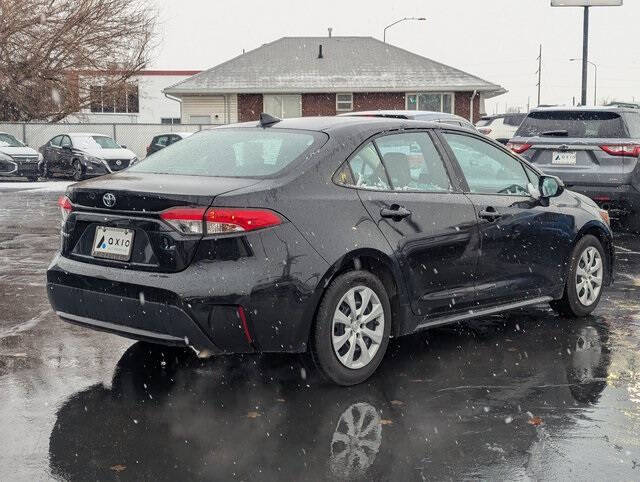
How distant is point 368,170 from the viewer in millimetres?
5770

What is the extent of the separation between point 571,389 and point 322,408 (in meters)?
1.50

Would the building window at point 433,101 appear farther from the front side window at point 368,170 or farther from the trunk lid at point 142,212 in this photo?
the trunk lid at point 142,212

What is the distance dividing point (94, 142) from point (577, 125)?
19.9 m

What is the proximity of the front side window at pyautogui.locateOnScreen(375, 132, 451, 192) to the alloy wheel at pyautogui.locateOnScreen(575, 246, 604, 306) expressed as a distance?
1.74 m

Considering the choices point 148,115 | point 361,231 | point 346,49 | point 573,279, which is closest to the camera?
point 361,231

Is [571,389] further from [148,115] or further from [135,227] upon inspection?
[148,115]

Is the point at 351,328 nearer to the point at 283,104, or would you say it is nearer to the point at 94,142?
the point at 94,142

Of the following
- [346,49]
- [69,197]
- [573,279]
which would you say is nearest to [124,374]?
[69,197]

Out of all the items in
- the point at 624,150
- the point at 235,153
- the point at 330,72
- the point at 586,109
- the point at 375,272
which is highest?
the point at 330,72

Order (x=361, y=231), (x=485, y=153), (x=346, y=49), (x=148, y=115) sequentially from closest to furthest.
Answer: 1. (x=361, y=231)
2. (x=485, y=153)
3. (x=346, y=49)
4. (x=148, y=115)

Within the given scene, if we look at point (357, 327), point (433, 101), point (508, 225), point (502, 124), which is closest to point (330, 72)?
point (433, 101)

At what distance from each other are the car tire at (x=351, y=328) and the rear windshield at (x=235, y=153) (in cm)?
80

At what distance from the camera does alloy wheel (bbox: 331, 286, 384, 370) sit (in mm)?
5414

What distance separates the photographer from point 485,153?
6758 millimetres
